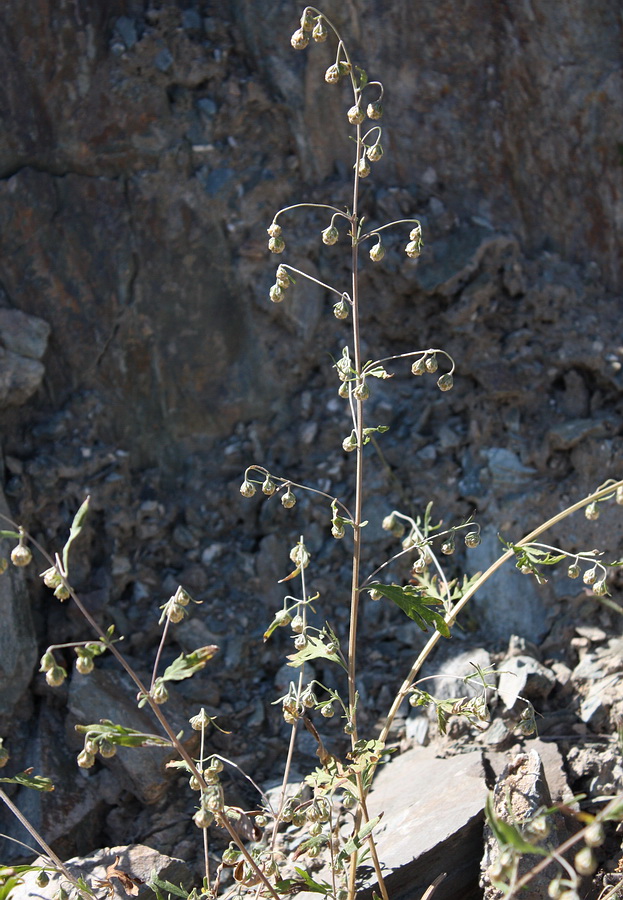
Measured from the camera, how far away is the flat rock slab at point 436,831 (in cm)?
292

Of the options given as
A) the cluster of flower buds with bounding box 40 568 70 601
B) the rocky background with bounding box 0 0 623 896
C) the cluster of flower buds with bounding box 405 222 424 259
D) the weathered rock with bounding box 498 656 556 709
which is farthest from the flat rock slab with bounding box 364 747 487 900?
the cluster of flower buds with bounding box 405 222 424 259

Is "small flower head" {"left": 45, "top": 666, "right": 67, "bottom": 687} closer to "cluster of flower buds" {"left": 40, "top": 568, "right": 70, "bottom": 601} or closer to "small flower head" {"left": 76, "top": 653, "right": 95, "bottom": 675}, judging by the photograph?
"small flower head" {"left": 76, "top": 653, "right": 95, "bottom": 675}

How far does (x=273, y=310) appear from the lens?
452cm

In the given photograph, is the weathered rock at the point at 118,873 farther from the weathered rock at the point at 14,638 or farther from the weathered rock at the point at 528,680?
the weathered rock at the point at 528,680

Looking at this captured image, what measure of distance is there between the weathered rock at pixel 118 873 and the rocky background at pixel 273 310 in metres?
0.67

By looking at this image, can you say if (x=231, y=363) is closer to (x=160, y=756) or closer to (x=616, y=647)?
(x=160, y=756)

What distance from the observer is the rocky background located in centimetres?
400

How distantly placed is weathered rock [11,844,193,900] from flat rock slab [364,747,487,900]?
703mm

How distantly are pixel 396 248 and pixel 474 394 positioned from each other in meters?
0.89

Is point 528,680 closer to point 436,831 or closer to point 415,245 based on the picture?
point 436,831

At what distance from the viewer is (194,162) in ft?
14.7

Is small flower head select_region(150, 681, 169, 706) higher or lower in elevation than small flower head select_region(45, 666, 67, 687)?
lower

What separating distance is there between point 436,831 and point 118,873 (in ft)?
3.58

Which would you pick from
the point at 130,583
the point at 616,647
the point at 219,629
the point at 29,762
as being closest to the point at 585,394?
the point at 616,647
